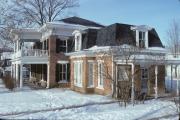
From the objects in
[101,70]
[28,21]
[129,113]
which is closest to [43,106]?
[129,113]

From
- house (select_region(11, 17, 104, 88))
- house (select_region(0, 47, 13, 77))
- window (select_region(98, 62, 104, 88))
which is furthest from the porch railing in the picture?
house (select_region(0, 47, 13, 77))

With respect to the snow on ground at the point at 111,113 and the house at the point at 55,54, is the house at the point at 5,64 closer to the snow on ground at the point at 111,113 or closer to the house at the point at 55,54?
the house at the point at 55,54

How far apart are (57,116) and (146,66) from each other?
9.27 m

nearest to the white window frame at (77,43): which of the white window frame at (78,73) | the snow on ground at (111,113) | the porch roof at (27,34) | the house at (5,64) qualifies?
the white window frame at (78,73)

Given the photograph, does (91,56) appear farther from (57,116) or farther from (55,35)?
(57,116)

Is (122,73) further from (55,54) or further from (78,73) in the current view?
(55,54)

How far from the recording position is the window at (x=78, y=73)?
25.7m

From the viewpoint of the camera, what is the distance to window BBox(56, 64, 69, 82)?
29.8m

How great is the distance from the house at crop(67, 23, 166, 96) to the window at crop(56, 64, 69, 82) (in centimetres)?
181

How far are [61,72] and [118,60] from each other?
10.7 metres

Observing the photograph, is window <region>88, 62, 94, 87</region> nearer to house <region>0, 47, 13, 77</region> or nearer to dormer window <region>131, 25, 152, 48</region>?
dormer window <region>131, 25, 152, 48</region>

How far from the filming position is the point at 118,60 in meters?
20.3

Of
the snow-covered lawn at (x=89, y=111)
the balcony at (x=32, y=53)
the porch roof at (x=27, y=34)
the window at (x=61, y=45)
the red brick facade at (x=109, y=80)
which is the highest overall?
the porch roof at (x=27, y=34)

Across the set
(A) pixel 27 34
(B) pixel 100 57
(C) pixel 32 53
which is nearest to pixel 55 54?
(C) pixel 32 53
